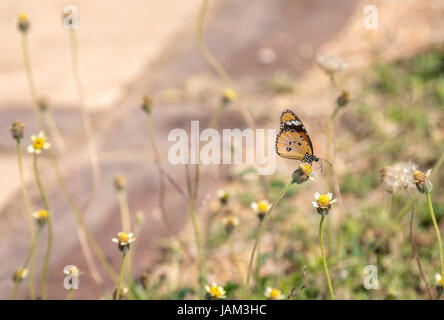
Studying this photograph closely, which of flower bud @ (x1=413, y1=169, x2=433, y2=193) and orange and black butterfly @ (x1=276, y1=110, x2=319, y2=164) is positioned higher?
orange and black butterfly @ (x1=276, y1=110, x2=319, y2=164)

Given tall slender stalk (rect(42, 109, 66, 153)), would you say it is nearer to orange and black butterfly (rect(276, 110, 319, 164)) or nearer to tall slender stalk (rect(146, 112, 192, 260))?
tall slender stalk (rect(146, 112, 192, 260))

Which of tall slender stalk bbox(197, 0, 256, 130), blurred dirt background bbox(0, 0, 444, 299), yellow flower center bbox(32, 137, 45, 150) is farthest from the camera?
blurred dirt background bbox(0, 0, 444, 299)

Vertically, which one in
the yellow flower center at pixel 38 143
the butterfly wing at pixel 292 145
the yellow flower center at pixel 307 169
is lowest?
the yellow flower center at pixel 307 169

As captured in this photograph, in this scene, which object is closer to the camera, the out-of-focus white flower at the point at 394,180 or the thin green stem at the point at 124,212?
the out-of-focus white flower at the point at 394,180

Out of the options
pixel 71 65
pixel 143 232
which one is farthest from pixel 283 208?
pixel 71 65

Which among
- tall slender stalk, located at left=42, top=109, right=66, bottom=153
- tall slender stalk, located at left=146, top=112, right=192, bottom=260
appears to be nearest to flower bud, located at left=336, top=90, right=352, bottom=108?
tall slender stalk, located at left=146, top=112, right=192, bottom=260

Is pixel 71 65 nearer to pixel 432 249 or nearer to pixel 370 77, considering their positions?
pixel 370 77

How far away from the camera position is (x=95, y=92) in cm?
254

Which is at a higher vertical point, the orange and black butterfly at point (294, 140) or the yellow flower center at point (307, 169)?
the orange and black butterfly at point (294, 140)

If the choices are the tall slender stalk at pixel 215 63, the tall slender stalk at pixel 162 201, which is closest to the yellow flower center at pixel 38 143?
the tall slender stalk at pixel 162 201

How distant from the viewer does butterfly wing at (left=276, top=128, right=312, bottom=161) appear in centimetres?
104

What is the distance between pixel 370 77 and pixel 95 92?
135 centimetres

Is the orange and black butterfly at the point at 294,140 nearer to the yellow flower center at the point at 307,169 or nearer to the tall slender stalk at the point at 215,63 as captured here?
the yellow flower center at the point at 307,169

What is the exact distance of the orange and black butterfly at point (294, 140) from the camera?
102 cm
